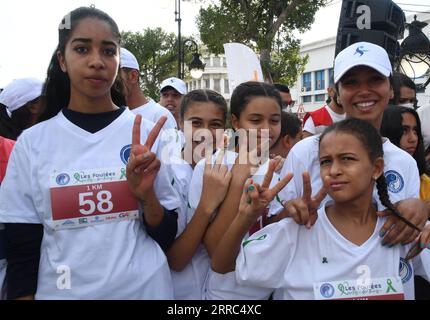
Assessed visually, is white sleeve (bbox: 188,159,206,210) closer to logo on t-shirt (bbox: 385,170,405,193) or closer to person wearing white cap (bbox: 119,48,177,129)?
logo on t-shirt (bbox: 385,170,405,193)

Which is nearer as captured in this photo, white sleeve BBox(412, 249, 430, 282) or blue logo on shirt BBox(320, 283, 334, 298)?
blue logo on shirt BBox(320, 283, 334, 298)

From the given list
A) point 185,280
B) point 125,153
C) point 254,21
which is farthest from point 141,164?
point 254,21

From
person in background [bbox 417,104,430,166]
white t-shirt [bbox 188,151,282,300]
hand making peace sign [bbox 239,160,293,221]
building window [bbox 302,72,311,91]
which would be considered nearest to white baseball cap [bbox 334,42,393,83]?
white t-shirt [bbox 188,151,282,300]

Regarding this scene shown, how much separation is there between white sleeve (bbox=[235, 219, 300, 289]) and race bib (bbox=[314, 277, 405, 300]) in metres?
0.17

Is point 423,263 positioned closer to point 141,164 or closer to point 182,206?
point 182,206

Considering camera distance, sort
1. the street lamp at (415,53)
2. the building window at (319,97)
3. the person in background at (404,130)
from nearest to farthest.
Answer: the person in background at (404,130) < the street lamp at (415,53) < the building window at (319,97)

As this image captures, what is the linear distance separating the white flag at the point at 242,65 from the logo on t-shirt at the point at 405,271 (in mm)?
1979

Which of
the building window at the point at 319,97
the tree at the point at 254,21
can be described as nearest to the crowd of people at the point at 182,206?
the tree at the point at 254,21

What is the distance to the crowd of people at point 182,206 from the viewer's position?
5.46 ft

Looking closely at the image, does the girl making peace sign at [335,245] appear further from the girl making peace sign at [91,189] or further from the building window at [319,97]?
the building window at [319,97]

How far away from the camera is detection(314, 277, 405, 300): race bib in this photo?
69.8 inches

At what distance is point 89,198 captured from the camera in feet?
5.50
